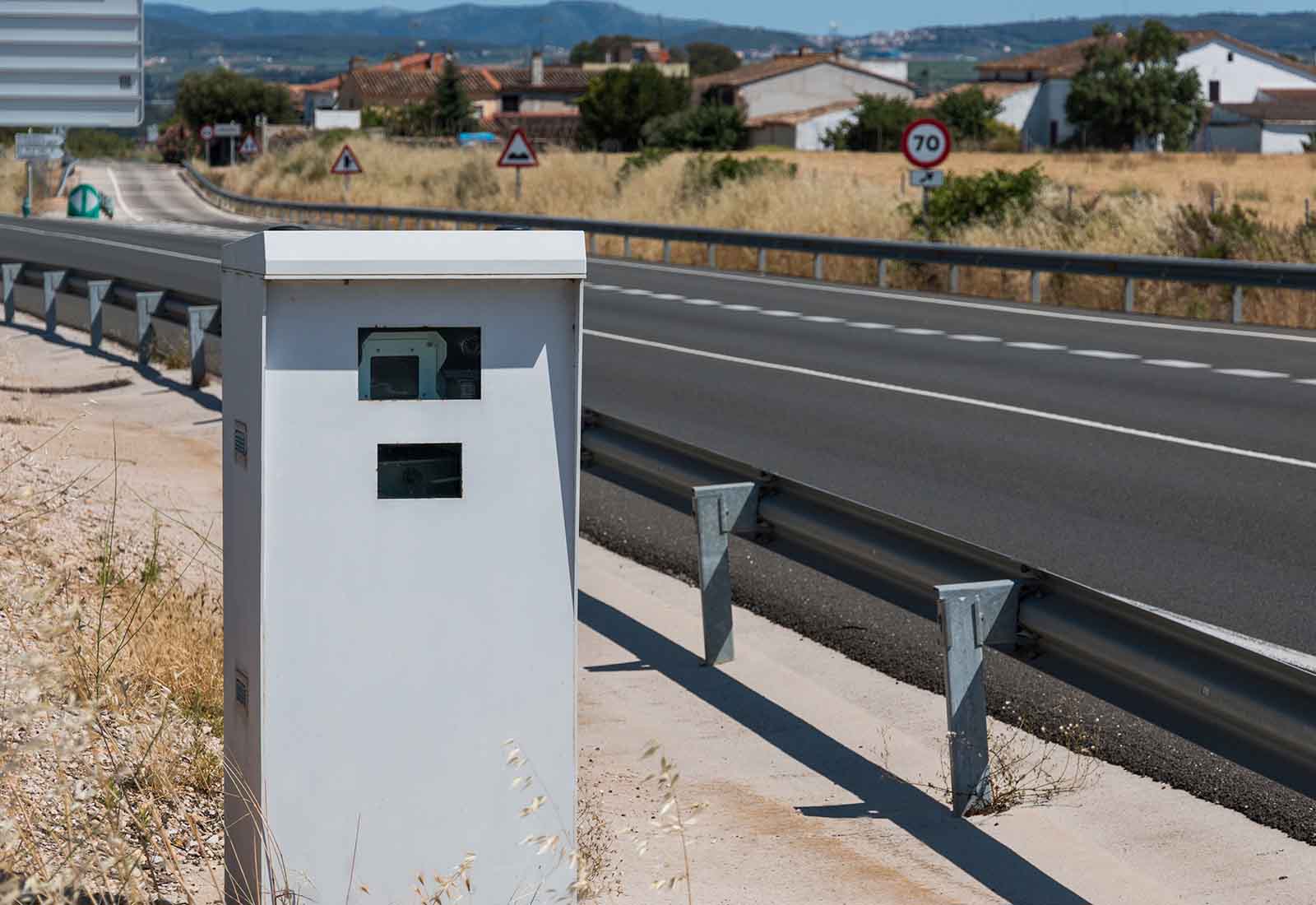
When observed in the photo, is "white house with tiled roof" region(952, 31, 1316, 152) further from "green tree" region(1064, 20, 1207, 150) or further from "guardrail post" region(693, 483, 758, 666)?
"guardrail post" region(693, 483, 758, 666)

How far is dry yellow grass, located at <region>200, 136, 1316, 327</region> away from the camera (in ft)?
75.4

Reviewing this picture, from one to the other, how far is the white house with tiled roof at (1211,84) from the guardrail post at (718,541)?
112 m

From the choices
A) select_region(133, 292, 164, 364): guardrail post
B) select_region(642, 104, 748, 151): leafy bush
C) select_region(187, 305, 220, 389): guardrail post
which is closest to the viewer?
select_region(187, 305, 220, 389): guardrail post

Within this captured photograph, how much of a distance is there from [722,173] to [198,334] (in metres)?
26.7

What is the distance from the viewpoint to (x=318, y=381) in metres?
3.74

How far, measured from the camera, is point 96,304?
16734 millimetres

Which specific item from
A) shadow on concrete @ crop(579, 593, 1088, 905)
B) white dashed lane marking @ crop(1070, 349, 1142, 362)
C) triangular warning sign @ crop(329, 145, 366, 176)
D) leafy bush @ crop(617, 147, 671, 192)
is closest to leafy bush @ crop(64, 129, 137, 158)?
triangular warning sign @ crop(329, 145, 366, 176)

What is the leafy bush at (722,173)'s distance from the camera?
3897 centimetres

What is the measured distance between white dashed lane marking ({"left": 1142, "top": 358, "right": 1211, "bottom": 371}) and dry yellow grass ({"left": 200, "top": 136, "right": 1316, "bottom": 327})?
4.18 m

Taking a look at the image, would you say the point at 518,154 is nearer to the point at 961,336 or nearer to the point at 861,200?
the point at 861,200

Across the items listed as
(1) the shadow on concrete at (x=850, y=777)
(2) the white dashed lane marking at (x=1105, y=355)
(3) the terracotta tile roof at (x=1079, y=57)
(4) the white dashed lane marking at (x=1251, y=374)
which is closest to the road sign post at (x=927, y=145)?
(2) the white dashed lane marking at (x=1105, y=355)

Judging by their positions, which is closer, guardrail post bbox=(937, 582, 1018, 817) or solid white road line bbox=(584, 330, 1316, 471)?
guardrail post bbox=(937, 582, 1018, 817)

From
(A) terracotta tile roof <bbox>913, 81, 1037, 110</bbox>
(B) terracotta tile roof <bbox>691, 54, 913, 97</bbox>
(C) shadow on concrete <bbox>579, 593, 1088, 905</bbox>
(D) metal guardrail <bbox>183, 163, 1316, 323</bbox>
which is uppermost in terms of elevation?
(B) terracotta tile roof <bbox>691, 54, 913, 97</bbox>

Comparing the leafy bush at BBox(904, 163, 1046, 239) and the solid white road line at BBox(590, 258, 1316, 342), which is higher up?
the leafy bush at BBox(904, 163, 1046, 239)
